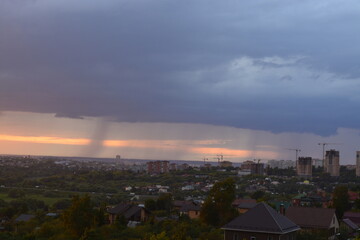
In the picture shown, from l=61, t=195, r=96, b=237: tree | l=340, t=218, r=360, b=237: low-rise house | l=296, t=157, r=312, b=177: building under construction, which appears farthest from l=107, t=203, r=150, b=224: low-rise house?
l=296, t=157, r=312, b=177: building under construction

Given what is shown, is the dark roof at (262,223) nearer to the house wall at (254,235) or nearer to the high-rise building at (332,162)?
the house wall at (254,235)

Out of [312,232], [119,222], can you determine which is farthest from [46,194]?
[312,232]

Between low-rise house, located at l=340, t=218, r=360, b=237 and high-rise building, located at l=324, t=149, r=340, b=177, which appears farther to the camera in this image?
high-rise building, located at l=324, t=149, r=340, b=177

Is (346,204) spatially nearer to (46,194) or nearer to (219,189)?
(219,189)

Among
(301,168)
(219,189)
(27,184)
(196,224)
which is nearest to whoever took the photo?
(196,224)

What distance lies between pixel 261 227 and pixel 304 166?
133375mm

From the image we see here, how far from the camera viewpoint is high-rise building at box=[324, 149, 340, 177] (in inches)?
6363

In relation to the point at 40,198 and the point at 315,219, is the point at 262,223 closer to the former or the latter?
the point at 315,219

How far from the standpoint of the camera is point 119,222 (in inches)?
1657

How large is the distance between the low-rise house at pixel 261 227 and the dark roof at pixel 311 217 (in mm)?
10466

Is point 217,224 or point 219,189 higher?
point 219,189

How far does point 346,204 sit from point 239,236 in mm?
31057

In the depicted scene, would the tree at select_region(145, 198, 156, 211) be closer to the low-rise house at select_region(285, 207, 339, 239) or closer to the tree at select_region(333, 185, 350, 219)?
the low-rise house at select_region(285, 207, 339, 239)

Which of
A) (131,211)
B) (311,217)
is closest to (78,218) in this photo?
(131,211)
